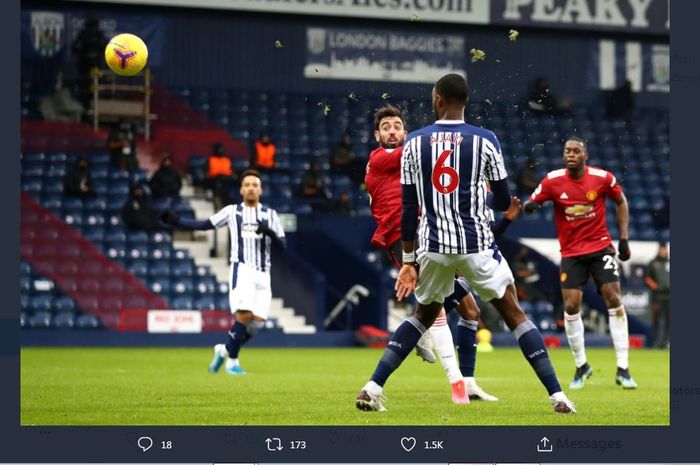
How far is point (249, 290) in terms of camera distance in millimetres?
12359

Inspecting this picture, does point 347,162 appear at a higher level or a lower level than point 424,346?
higher

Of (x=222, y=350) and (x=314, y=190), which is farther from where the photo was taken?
(x=314, y=190)

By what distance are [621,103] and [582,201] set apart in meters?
15.7

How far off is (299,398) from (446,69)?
636 inches

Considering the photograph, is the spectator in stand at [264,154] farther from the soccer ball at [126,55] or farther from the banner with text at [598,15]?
the soccer ball at [126,55]

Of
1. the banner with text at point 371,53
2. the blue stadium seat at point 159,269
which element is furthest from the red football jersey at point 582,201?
the banner with text at point 371,53

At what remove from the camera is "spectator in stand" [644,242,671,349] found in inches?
826

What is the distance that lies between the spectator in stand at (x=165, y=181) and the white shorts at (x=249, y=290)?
9.19 m

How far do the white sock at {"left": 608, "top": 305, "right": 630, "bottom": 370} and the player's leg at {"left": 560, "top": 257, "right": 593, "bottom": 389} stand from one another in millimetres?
269

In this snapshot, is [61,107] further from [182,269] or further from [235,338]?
[235,338]

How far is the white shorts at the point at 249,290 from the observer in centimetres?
1230

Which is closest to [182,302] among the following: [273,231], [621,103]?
[273,231]

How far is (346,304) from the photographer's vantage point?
2148 centimetres

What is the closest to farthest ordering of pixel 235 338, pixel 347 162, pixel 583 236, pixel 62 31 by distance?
pixel 583 236, pixel 235 338, pixel 347 162, pixel 62 31
